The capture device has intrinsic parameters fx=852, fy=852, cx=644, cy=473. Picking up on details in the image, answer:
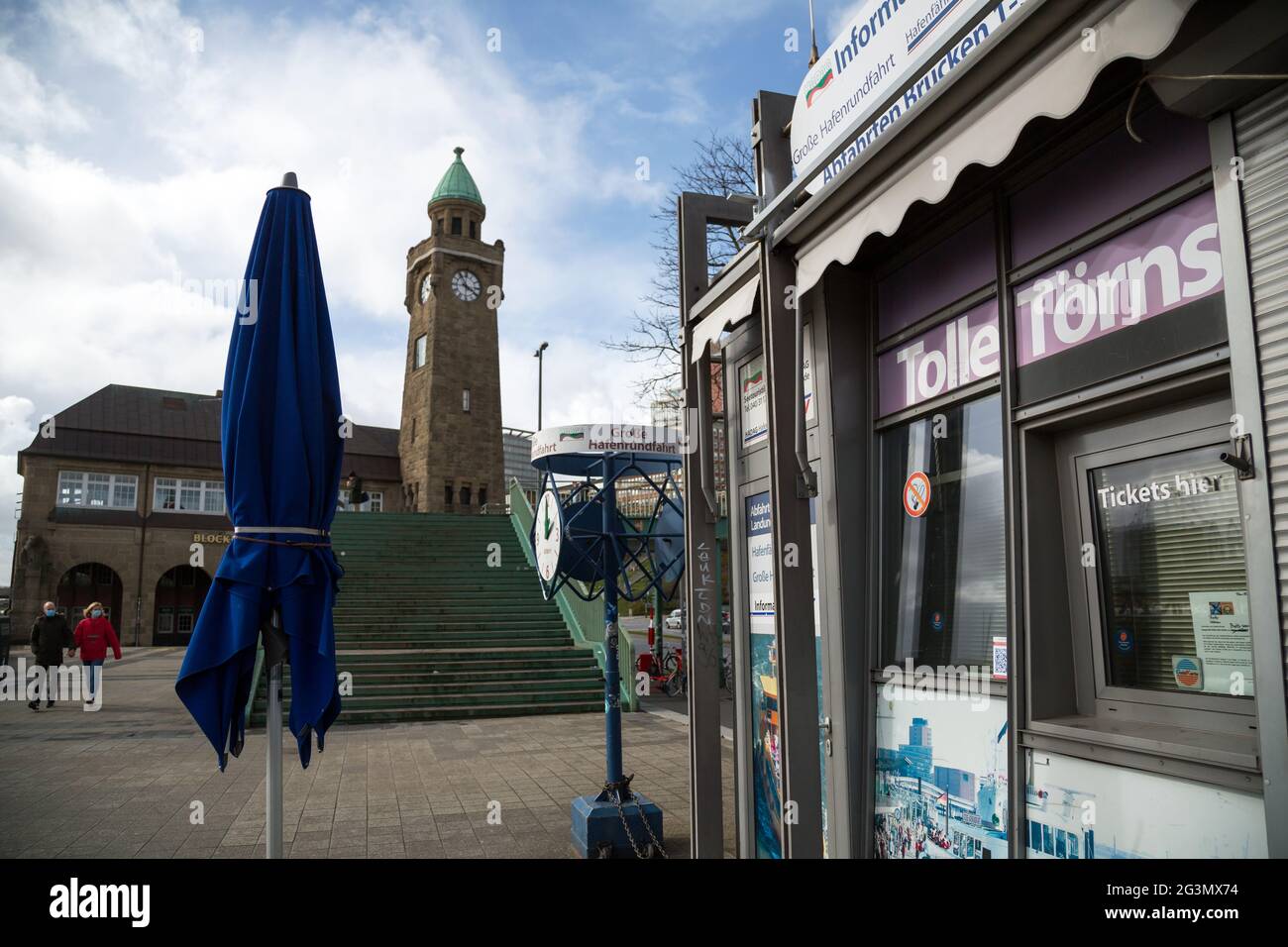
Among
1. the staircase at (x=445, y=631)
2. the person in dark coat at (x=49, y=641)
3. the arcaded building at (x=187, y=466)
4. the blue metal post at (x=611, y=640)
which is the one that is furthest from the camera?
the arcaded building at (x=187, y=466)

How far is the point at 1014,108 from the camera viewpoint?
2.55 m

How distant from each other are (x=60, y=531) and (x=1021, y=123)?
139ft

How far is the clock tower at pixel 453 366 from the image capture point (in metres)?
39.9

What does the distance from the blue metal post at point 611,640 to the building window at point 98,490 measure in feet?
126

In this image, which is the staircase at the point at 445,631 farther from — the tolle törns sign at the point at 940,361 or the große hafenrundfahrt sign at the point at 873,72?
the große hafenrundfahrt sign at the point at 873,72

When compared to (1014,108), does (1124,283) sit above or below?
below

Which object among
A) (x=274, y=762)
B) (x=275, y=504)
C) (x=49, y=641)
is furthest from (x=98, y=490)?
(x=274, y=762)

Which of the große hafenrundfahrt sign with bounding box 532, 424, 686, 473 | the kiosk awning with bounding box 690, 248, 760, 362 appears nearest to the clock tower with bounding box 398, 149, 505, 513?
the große hafenrundfahrt sign with bounding box 532, 424, 686, 473

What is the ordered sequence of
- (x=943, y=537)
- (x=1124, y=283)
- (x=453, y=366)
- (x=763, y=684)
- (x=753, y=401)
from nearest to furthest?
(x=1124, y=283), (x=943, y=537), (x=763, y=684), (x=753, y=401), (x=453, y=366)

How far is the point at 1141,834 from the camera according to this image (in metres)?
2.66

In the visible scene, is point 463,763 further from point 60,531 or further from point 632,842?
point 60,531

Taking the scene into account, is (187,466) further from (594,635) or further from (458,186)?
(594,635)

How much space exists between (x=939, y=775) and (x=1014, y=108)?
8.57ft
